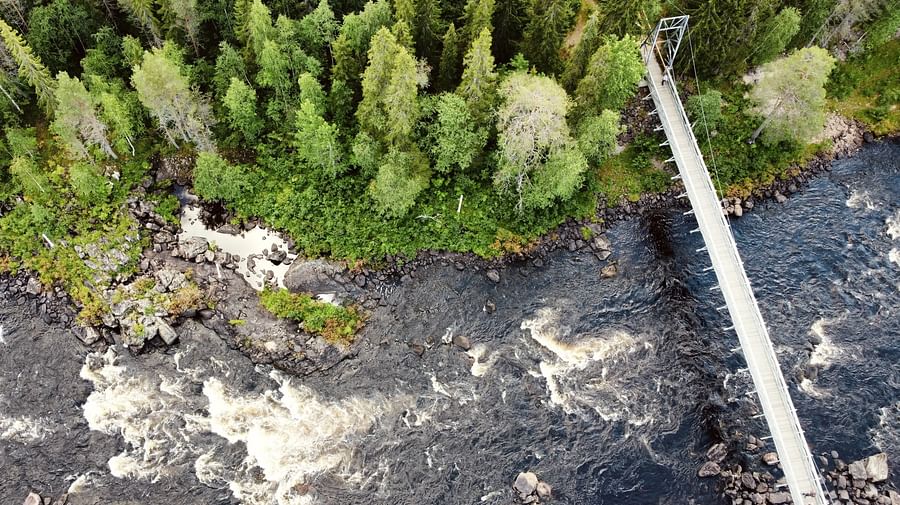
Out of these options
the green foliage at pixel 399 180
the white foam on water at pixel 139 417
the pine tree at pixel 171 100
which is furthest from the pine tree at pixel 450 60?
the white foam on water at pixel 139 417

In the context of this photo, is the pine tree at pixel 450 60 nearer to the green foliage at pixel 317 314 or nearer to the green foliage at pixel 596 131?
the green foliage at pixel 596 131

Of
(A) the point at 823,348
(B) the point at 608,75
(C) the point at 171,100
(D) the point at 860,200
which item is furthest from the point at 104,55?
(D) the point at 860,200

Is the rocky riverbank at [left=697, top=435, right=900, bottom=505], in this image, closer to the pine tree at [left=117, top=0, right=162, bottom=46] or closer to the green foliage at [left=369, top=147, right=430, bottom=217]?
→ the green foliage at [left=369, top=147, right=430, bottom=217]

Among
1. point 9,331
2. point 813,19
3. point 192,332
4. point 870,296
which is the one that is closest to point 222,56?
point 192,332

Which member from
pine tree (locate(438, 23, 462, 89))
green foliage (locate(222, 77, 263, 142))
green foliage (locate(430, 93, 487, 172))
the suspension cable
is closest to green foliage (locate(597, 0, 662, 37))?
the suspension cable

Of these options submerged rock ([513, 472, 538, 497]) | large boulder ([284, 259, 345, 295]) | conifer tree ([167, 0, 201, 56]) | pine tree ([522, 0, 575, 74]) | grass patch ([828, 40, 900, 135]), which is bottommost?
submerged rock ([513, 472, 538, 497])
